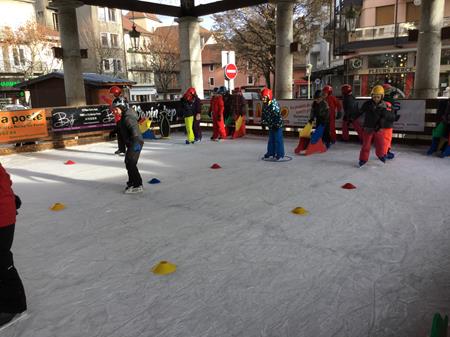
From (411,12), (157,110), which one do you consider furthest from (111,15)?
(157,110)

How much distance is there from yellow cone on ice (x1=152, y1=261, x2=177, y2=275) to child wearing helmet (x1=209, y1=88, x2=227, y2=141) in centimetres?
973

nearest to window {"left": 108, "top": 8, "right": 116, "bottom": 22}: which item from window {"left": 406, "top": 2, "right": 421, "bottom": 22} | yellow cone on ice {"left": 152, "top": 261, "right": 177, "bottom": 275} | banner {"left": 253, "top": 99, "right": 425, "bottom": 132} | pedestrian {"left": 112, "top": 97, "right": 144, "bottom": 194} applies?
window {"left": 406, "top": 2, "right": 421, "bottom": 22}

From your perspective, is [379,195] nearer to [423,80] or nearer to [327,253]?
[327,253]

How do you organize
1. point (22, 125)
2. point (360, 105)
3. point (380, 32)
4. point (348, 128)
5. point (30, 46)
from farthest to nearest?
point (30, 46) < point (380, 32) < point (22, 125) < point (360, 105) < point (348, 128)

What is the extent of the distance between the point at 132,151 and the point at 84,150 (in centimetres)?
661

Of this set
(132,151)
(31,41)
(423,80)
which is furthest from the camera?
(31,41)

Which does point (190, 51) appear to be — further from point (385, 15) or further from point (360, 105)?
point (385, 15)

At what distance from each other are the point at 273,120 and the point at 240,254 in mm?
5762

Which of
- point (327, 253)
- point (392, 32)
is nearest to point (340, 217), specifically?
point (327, 253)

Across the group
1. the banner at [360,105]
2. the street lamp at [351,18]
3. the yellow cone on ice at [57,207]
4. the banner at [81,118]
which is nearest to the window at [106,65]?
the street lamp at [351,18]

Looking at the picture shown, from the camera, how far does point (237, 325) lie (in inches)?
122

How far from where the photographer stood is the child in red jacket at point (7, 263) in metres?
3.14

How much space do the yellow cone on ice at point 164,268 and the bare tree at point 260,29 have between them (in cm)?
2605

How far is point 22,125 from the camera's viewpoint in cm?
1270
